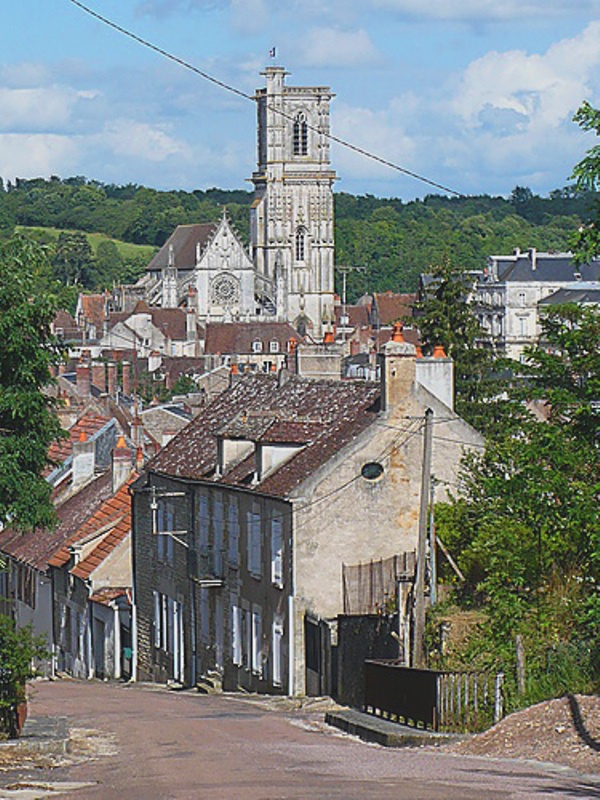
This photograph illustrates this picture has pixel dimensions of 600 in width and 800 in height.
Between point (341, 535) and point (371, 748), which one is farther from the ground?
point (341, 535)

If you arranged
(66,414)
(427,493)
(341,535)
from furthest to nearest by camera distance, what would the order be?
(66,414), (341,535), (427,493)

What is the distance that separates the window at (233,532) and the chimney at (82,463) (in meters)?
13.7

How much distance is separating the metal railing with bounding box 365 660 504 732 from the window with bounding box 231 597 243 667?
31.1 feet

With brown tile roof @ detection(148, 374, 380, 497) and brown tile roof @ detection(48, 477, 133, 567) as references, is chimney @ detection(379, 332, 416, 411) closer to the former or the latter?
brown tile roof @ detection(148, 374, 380, 497)

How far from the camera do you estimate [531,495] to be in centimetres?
2302

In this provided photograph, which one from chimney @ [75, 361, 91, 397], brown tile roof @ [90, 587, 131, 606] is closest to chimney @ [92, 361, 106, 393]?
chimney @ [75, 361, 91, 397]

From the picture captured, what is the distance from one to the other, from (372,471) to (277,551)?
2.36 meters

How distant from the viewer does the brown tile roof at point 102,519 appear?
41.8 metres

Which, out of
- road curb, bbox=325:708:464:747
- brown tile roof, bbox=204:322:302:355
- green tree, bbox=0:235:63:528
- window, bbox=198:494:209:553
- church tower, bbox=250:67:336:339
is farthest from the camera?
church tower, bbox=250:67:336:339

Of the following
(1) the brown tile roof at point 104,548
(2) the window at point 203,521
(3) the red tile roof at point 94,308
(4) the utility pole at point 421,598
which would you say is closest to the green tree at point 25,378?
(4) the utility pole at point 421,598

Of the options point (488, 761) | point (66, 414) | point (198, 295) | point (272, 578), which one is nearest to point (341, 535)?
point (272, 578)

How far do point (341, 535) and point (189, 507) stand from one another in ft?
19.8

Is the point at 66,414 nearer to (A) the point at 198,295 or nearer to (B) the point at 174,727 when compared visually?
(B) the point at 174,727

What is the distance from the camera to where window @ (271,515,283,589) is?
31.8m
